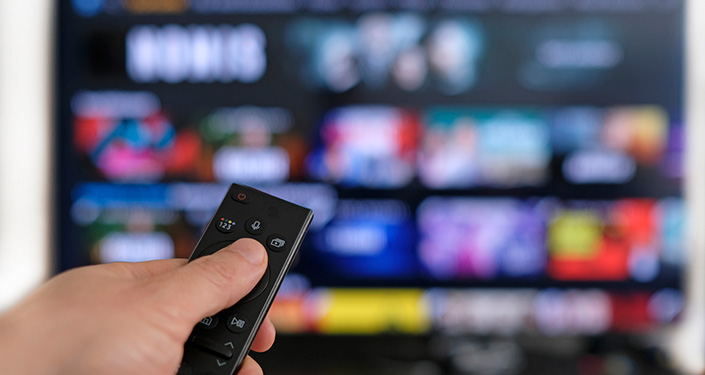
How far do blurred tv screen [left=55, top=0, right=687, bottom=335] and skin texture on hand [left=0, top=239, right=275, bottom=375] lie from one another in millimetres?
651

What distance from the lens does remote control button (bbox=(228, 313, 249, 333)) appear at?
1.76 feet

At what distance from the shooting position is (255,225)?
1.95ft

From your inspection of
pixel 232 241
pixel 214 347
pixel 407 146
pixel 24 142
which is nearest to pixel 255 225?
pixel 232 241

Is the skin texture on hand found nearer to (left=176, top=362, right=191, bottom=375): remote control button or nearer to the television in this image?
(left=176, top=362, right=191, bottom=375): remote control button

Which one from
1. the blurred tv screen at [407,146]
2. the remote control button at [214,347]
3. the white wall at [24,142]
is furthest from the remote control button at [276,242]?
the white wall at [24,142]

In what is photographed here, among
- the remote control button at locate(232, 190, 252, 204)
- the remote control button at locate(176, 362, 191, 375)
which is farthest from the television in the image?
the remote control button at locate(176, 362, 191, 375)

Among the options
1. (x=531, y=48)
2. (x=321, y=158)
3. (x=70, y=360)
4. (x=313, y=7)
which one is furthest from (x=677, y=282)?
(x=70, y=360)

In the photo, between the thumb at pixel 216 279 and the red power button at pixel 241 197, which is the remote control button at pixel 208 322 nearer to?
the thumb at pixel 216 279

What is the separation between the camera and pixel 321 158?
1160 mm

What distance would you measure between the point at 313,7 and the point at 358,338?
2.39 ft

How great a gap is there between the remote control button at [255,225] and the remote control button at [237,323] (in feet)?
0.31

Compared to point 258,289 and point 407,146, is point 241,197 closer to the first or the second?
point 258,289

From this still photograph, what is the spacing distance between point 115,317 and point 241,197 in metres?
0.20

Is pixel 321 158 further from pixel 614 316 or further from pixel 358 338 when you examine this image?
pixel 614 316
